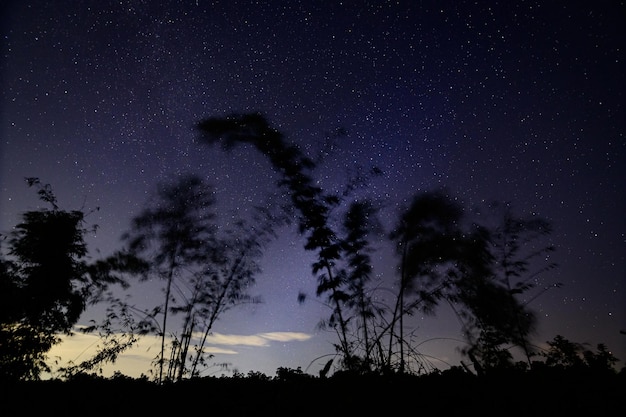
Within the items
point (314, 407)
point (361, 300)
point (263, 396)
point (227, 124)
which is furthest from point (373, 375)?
point (227, 124)

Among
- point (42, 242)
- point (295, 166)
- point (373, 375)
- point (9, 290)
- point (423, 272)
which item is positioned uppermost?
point (295, 166)

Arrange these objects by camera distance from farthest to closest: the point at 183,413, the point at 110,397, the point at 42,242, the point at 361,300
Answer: the point at 42,242
the point at 361,300
the point at 110,397
the point at 183,413

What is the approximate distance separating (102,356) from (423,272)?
300 inches

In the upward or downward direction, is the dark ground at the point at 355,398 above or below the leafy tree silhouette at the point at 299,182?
below

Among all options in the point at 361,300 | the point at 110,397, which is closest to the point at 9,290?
the point at 110,397

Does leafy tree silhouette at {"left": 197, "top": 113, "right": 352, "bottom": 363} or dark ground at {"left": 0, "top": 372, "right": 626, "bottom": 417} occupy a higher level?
leafy tree silhouette at {"left": 197, "top": 113, "right": 352, "bottom": 363}

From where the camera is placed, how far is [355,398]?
11.7 feet

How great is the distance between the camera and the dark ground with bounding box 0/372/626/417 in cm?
306

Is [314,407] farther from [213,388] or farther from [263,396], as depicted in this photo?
[213,388]

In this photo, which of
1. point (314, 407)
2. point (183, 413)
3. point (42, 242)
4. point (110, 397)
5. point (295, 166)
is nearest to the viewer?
point (314, 407)

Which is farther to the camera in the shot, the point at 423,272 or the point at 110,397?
the point at 423,272

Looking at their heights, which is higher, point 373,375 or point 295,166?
point 295,166

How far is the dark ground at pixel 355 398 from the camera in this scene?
306cm

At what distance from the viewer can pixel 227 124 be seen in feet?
23.0
